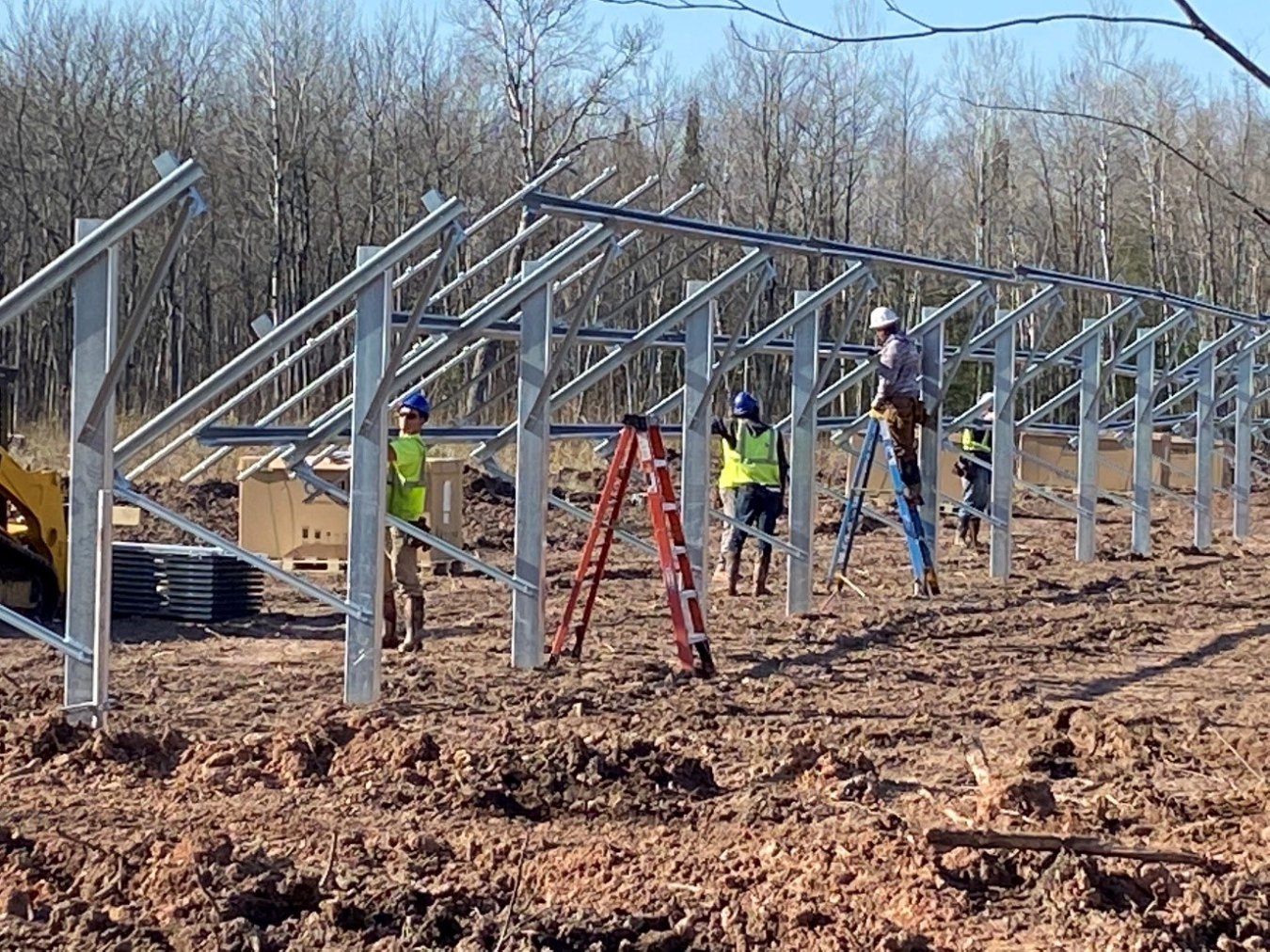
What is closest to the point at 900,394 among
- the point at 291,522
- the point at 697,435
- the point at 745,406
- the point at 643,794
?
the point at 745,406

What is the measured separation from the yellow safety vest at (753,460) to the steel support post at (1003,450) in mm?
2193

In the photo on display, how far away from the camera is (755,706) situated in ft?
29.0

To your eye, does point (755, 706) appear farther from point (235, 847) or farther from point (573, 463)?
point (573, 463)

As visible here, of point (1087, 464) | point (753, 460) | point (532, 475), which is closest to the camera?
point (532, 475)

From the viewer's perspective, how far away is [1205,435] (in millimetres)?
19969

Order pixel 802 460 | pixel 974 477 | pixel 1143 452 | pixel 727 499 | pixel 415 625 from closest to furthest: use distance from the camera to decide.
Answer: pixel 415 625 → pixel 802 460 → pixel 727 499 → pixel 1143 452 → pixel 974 477

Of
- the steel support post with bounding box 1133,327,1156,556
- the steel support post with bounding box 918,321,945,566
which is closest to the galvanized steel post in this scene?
the steel support post with bounding box 918,321,945,566

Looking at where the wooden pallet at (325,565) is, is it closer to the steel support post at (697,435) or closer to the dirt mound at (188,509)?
the dirt mound at (188,509)

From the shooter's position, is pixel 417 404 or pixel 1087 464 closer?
pixel 417 404

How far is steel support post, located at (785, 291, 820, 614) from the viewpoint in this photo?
12.5m

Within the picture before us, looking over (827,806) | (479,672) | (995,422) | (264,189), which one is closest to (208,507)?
(995,422)

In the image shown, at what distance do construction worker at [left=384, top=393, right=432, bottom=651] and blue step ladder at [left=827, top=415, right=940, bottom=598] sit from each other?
4.00 metres

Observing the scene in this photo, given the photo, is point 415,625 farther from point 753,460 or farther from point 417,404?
point 753,460

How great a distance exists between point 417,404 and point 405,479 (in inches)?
19.4
